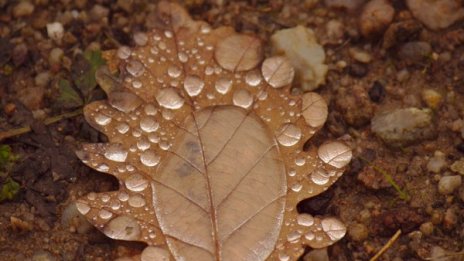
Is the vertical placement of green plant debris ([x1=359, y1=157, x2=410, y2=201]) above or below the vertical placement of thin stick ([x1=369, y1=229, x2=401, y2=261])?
above

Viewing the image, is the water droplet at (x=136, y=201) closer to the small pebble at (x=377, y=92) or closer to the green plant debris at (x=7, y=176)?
the green plant debris at (x=7, y=176)

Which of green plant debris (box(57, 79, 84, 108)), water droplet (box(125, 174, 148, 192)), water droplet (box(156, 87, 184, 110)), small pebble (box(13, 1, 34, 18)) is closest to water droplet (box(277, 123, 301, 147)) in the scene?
water droplet (box(156, 87, 184, 110))

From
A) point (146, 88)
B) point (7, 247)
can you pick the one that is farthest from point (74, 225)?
point (146, 88)

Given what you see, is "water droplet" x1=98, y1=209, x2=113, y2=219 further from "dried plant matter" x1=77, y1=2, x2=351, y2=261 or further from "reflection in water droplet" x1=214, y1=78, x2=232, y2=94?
"reflection in water droplet" x1=214, y1=78, x2=232, y2=94

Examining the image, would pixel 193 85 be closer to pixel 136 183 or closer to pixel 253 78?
pixel 253 78

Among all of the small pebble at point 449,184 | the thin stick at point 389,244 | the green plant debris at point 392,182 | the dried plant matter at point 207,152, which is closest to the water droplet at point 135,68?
the dried plant matter at point 207,152

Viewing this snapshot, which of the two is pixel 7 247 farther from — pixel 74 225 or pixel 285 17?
pixel 285 17
